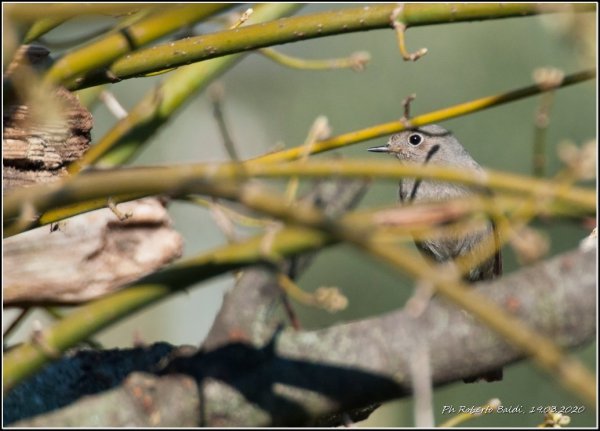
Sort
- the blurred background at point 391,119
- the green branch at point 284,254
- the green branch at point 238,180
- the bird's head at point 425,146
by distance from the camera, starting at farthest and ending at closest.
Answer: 1. the blurred background at point 391,119
2. the bird's head at point 425,146
3. the green branch at point 238,180
4. the green branch at point 284,254

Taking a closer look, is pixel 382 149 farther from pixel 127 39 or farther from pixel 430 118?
pixel 127 39

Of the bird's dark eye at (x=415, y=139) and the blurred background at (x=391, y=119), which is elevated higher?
the blurred background at (x=391, y=119)

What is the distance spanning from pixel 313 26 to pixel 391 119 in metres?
8.01

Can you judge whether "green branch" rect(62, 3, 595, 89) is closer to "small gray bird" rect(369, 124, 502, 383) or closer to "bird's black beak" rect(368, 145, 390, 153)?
"small gray bird" rect(369, 124, 502, 383)

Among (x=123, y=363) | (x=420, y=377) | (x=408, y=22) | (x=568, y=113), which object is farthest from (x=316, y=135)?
(x=568, y=113)

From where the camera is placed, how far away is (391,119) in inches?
377

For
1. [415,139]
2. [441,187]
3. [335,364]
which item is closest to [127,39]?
[335,364]

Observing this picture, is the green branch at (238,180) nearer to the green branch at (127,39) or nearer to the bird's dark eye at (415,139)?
the green branch at (127,39)

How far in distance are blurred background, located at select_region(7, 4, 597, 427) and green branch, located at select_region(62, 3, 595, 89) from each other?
14.7 ft

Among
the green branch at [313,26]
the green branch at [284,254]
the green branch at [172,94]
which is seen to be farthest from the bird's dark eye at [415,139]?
the green branch at [284,254]

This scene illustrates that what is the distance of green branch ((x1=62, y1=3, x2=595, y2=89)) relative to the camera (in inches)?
63.8

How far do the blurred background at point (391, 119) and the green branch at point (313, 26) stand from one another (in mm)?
4473

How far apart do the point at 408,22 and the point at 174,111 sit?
60 centimetres

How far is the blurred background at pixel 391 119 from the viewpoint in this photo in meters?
7.95
